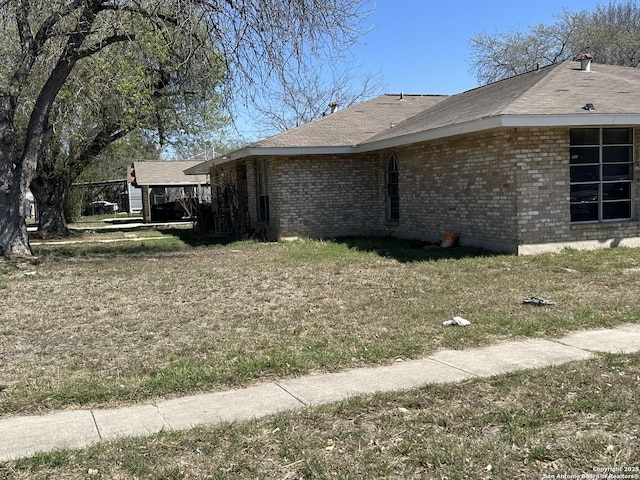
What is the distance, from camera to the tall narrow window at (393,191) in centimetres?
1745

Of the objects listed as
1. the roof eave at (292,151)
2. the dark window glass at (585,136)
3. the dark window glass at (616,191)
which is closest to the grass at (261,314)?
the dark window glass at (616,191)

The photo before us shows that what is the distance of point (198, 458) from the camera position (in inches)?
144

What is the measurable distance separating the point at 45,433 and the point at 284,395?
1735 millimetres

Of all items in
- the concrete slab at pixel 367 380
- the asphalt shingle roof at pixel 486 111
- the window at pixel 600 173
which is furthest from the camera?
the window at pixel 600 173

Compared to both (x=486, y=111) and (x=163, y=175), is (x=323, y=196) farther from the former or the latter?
(x=163, y=175)

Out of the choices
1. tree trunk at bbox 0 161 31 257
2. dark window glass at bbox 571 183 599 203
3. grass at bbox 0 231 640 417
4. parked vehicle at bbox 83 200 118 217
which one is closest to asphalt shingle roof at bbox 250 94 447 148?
grass at bbox 0 231 640 417

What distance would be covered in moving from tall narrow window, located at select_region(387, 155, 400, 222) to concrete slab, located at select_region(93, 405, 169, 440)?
13.5 m

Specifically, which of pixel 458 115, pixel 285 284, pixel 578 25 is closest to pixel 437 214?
pixel 458 115

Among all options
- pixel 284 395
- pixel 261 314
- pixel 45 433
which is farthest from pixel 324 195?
pixel 45 433

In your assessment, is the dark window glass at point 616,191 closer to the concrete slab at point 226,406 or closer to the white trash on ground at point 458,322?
the white trash on ground at point 458,322

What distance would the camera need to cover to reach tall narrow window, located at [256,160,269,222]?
747 inches

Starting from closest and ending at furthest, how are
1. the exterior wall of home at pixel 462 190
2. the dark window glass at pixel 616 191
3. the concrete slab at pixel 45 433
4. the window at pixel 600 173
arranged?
1. the concrete slab at pixel 45 433
2. the exterior wall of home at pixel 462 190
3. the window at pixel 600 173
4. the dark window glass at pixel 616 191

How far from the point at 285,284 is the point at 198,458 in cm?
656

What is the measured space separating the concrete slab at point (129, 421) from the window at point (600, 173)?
10655 mm
